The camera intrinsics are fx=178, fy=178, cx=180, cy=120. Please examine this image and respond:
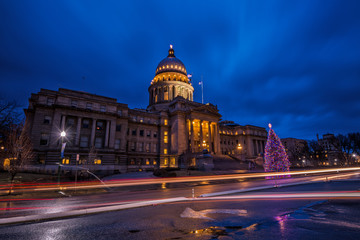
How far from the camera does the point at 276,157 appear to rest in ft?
104

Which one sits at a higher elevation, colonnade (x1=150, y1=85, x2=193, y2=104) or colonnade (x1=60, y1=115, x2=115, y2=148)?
colonnade (x1=150, y1=85, x2=193, y2=104)

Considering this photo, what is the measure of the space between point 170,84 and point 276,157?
179 ft

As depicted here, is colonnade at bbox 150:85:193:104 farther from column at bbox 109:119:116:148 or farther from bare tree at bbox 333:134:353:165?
bare tree at bbox 333:134:353:165

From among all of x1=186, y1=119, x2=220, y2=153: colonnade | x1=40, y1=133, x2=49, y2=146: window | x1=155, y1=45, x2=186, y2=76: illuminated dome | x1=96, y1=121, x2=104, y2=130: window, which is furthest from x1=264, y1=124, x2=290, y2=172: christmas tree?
x1=155, y1=45, x2=186, y2=76: illuminated dome

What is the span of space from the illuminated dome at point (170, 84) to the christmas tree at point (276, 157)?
47.4 m

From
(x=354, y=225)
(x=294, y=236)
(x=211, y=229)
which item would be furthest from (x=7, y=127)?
(x=354, y=225)

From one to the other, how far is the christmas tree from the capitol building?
11.8m

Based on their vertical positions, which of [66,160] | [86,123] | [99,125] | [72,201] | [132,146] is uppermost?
[86,123]

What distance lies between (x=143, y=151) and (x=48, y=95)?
91.7 ft

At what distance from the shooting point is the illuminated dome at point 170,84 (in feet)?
251

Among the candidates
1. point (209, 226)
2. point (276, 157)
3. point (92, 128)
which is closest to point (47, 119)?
point (92, 128)

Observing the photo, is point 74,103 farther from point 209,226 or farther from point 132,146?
point 209,226

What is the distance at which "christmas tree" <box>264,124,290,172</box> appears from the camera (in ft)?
104

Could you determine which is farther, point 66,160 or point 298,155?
→ point 298,155
